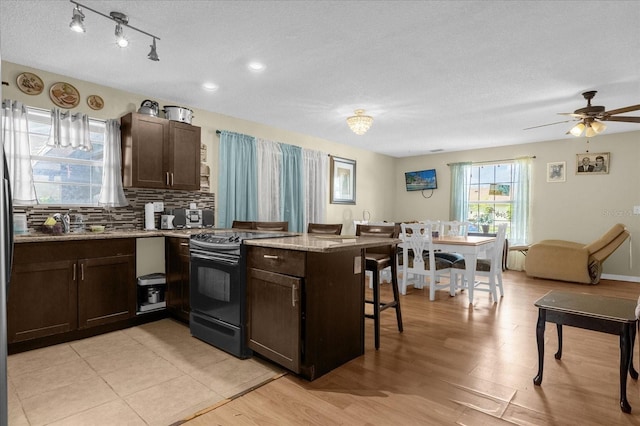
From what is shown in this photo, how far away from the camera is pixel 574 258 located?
5273 millimetres

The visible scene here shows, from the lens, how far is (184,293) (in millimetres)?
3289

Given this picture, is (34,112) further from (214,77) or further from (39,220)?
(214,77)

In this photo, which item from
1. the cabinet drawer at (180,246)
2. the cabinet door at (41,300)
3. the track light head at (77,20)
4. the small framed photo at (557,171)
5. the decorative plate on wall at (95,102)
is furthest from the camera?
the small framed photo at (557,171)

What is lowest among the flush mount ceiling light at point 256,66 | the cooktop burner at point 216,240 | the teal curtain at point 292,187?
the cooktop burner at point 216,240

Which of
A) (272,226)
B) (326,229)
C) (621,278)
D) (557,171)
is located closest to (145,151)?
(272,226)

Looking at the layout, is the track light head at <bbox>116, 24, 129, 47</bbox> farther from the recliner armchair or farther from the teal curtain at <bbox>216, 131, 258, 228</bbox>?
the recliner armchair

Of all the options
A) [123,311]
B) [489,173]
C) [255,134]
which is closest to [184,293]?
[123,311]

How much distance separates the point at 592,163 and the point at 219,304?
6594 millimetres

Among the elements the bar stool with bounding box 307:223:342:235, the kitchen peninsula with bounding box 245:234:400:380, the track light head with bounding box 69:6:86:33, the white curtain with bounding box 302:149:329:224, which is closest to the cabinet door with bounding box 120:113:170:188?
the track light head with bounding box 69:6:86:33

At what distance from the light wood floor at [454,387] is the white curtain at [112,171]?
8.68 ft

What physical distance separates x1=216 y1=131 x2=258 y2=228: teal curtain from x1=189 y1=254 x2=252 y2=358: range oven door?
1.71 metres

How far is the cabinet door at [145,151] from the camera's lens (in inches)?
140

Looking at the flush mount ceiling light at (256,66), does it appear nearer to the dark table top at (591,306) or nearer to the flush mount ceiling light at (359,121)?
the flush mount ceiling light at (359,121)

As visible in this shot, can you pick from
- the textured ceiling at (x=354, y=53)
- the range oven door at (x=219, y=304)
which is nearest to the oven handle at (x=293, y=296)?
the range oven door at (x=219, y=304)
